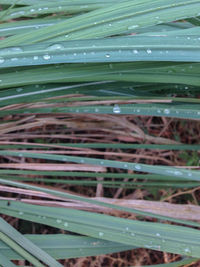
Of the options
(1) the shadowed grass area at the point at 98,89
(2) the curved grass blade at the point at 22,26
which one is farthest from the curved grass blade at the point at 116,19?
(2) the curved grass blade at the point at 22,26

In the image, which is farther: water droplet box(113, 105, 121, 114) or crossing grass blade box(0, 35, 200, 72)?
water droplet box(113, 105, 121, 114)

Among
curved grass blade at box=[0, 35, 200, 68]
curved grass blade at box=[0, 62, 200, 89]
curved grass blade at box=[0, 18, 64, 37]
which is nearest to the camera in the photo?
curved grass blade at box=[0, 35, 200, 68]

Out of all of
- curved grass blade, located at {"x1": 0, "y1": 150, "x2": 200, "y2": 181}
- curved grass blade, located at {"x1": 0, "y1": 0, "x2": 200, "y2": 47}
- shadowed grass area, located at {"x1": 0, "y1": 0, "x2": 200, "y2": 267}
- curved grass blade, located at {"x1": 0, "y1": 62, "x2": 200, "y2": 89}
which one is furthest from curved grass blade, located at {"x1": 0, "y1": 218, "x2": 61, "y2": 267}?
curved grass blade, located at {"x1": 0, "y1": 0, "x2": 200, "y2": 47}

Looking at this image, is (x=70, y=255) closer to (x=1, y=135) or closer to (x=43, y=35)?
(x=1, y=135)

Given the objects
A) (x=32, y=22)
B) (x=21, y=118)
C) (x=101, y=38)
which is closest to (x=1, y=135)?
(x=21, y=118)

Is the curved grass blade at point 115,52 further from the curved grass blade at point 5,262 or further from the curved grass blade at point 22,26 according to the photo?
the curved grass blade at point 5,262

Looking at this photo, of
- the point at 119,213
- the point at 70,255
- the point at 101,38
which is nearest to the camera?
the point at 101,38

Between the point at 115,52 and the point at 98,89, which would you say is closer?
the point at 115,52

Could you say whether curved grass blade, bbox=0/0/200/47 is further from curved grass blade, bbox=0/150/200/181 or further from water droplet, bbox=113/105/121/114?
curved grass blade, bbox=0/150/200/181

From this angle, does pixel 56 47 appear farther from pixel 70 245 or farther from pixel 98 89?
pixel 70 245

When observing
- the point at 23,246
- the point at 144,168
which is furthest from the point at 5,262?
the point at 144,168

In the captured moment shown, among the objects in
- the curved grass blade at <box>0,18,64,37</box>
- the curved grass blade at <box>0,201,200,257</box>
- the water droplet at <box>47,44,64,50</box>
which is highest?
the curved grass blade at <box>0,18,64,37</box>
